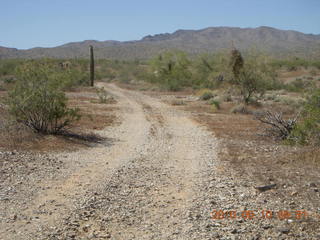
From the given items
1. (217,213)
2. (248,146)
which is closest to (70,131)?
(248,146)

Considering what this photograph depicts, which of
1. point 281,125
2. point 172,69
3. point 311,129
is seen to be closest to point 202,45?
point 172,69

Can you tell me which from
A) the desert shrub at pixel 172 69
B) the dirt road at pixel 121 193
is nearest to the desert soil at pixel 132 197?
the dirt road at pixel 121 193

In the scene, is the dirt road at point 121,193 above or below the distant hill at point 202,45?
below

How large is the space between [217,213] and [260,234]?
2.84 ft

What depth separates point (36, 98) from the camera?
11.2 meters
